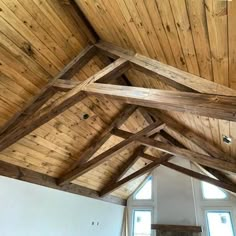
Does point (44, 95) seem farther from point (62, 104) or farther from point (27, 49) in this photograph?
point (27, 49)

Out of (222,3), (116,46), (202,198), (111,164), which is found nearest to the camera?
(222,3)

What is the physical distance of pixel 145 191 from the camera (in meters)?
7.20

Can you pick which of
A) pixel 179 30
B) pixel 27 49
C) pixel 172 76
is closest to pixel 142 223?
pixel 172 76

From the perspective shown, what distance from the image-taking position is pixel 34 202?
410cm

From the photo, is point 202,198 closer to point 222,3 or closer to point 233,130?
point 233,130

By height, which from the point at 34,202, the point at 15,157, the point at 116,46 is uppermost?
the point at 116,46

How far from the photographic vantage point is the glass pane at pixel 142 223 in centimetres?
666

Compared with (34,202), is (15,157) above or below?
above

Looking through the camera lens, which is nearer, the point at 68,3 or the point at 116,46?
the point at 68,3

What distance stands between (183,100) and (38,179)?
3538 millimetres

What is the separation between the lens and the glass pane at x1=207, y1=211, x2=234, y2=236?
19.4ft

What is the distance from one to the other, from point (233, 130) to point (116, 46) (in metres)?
1.94

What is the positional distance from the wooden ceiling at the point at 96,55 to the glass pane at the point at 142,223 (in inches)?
139

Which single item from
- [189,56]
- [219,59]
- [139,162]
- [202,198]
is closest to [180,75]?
[189,56]
